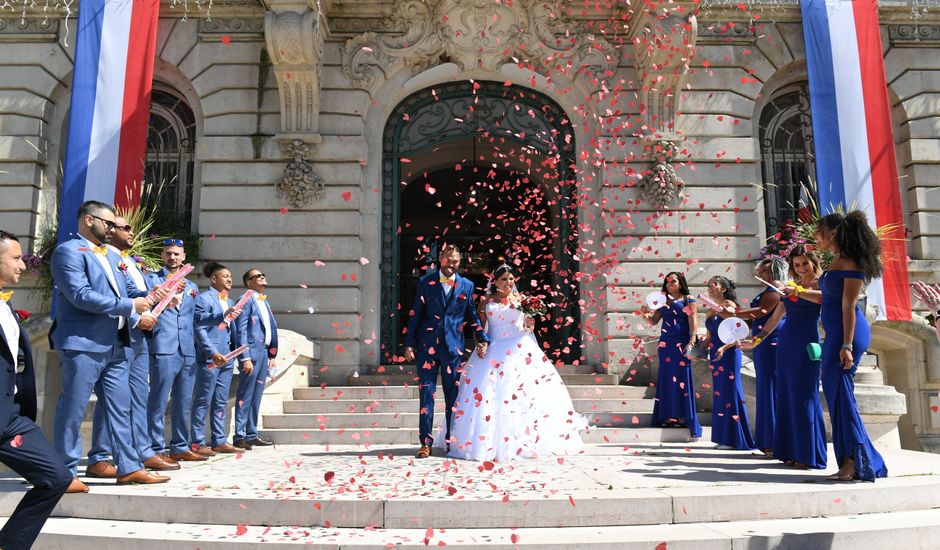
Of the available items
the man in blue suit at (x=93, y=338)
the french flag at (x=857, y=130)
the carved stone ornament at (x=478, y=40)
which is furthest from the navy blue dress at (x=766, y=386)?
the carved stone ornament at (x=478, y=40)

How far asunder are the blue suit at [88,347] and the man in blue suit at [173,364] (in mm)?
800

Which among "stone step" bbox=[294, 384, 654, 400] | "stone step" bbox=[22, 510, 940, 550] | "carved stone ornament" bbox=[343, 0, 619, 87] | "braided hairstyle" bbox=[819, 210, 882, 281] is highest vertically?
"carved stone ornament" bbox=[343, 0, 619, 87]

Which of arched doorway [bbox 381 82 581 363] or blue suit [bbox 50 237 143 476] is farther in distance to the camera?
arched doorway [bbox 381 82 581 363]

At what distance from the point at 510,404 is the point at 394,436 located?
2016 mm

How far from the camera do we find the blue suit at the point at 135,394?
5660 mm

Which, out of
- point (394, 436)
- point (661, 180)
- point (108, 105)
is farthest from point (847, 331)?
point (108, 105)

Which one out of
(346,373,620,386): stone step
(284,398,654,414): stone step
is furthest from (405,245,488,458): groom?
(346,373,620,386): stone step

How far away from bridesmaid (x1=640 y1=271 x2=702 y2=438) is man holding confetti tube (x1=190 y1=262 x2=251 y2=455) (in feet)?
16.3

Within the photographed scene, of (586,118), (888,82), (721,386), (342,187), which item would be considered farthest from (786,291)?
(888,82)

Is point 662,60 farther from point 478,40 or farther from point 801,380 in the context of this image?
point 801,380

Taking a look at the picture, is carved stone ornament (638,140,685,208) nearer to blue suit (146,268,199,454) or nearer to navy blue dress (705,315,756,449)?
navy blue dress (705,315,756,449)

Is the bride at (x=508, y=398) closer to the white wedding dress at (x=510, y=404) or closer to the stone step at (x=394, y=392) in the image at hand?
the white wedding dress at (x=510, y=404)

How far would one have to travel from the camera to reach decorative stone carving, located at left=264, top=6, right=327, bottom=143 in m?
11.3

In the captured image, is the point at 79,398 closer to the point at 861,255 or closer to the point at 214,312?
the point at 214,312
